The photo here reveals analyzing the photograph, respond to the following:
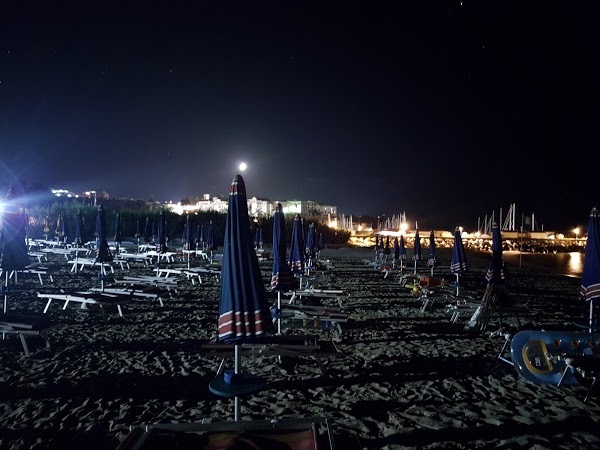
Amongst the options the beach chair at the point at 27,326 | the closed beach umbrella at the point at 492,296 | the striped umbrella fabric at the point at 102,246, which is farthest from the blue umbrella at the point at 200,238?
the closed beach umbrella at the point at 492,296

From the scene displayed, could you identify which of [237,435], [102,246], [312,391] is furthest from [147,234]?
[237,435]

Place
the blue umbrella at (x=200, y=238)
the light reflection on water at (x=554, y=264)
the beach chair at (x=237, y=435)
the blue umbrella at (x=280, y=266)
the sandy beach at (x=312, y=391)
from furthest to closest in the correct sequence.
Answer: the light reflection on water at (x=554, y=264), the blue umbrella at (x=200, y=238), the blue umbrella at (x=280, y=266), the sandy beach at (x=312, y=391), the beach chair at (x=237, y=435)

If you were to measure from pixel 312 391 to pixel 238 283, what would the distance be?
2.43 metres

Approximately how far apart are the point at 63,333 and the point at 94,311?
7.51 feet

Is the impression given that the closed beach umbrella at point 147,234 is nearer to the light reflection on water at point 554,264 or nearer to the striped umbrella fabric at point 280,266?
the striped umbrella fabric at point 280,266

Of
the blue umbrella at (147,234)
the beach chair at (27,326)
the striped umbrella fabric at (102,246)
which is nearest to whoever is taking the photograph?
the beach chair at (27,326)

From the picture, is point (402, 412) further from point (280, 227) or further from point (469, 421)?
point (280, 227)

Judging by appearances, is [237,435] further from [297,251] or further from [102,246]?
[102,246]

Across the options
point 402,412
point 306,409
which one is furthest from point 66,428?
point 402,412

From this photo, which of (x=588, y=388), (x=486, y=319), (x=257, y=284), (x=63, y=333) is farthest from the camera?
(x=486, y=319)

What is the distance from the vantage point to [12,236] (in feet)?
28.4

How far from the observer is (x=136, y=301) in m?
12.4

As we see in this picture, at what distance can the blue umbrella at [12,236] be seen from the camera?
8484 millimetres

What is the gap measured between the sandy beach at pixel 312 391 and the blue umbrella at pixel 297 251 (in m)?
1.58
